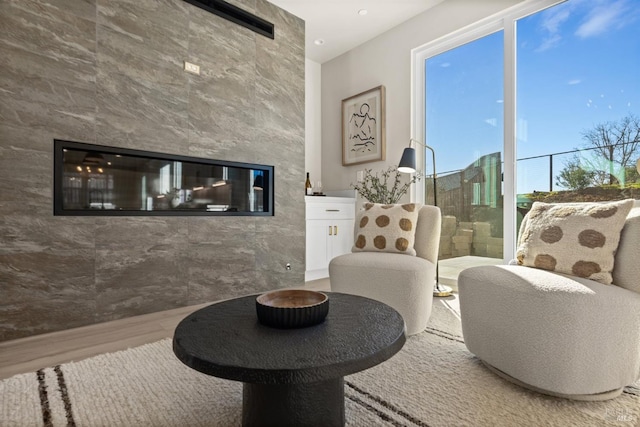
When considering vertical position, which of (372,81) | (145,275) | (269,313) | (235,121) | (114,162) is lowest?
(145,275)

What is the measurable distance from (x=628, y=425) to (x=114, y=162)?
312cm

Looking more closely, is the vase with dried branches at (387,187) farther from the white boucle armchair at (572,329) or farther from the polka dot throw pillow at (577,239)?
the white boucle armchair at (572,329)

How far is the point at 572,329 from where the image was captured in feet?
4.23

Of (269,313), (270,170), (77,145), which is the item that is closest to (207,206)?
(270,170)

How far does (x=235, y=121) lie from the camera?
10.2ft

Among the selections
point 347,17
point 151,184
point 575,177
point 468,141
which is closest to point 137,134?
point 151,184

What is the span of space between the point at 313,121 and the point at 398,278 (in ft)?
10.4

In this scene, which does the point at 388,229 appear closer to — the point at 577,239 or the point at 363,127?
the point at 577,239

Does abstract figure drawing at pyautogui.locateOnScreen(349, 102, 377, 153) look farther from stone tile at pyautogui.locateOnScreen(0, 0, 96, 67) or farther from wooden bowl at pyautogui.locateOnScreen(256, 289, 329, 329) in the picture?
wooden bowl at pyautogui.locateOnScreen(256, 289, 329, 329)

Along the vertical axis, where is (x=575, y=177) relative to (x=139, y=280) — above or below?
above

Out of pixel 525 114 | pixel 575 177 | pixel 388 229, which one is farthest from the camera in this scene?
pixel 525 114

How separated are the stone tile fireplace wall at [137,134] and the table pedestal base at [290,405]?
1.87 m

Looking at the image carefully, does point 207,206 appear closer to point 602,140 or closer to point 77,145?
point 77,145

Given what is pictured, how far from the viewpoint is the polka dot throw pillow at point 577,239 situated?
147 centimetres
